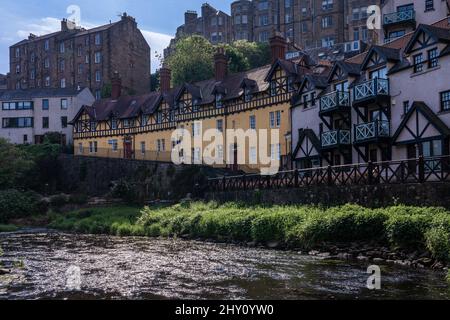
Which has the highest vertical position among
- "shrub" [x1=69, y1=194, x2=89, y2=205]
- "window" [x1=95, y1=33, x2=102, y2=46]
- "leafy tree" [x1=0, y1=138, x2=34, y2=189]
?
"window" [x1=95, y1=33, x2=102, y2=46]

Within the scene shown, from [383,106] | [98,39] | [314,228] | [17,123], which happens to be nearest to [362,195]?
[314,228]

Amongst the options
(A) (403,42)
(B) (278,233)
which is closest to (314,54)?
(A) (403,42)

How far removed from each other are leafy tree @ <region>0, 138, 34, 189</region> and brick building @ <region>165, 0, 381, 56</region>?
149ft

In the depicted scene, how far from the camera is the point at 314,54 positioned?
78.8 metres

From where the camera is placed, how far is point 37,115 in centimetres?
7794

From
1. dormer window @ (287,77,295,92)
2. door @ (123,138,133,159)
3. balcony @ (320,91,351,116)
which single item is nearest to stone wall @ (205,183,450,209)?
balcony @ (320,91,351,116)

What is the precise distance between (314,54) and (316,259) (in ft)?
190

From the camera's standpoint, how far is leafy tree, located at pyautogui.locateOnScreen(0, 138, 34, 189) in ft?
189

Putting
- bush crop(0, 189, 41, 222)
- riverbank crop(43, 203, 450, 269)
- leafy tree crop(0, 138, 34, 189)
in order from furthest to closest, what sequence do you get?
leafy tree crop(0, 138, 34, 189) < bush crop(0, 189, 41, 222) < riverbank crop(43, 203, 450, 269)

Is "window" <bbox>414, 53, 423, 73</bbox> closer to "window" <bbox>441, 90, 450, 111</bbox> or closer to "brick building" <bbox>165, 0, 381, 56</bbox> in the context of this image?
"window" <bbox>441, 90, 450, 111</bbox>

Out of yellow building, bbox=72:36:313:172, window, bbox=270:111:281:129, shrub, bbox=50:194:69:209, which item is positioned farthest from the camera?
shrub, bbox=50:194:69:209

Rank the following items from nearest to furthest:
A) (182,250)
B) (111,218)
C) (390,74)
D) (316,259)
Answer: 1. (316,259)
2. (182,250)
3. (390,74)
4. (111,218)

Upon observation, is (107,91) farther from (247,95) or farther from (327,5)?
(327,5)

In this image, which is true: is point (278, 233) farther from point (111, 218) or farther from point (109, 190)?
point (109, 190)
